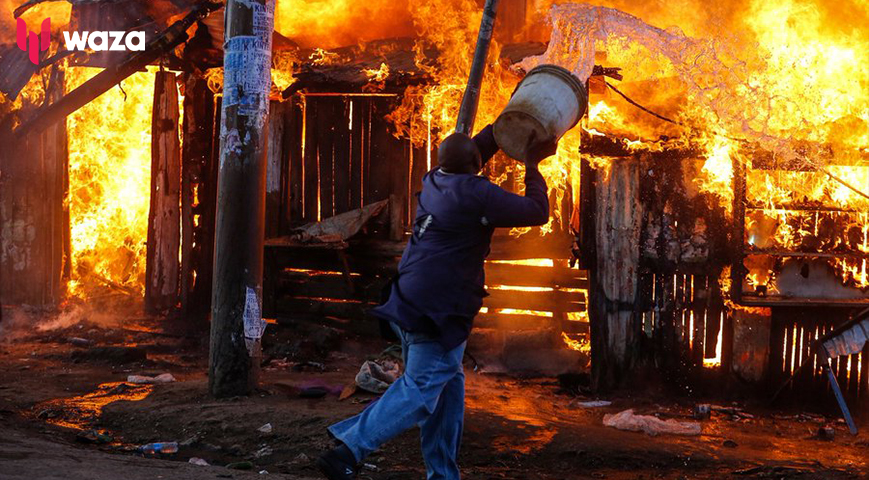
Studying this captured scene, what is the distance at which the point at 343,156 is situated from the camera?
11.5 meters

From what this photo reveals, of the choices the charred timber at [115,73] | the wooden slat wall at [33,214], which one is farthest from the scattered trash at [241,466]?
the wooden slat wall at [33,214]

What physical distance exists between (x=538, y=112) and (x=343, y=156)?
242 inches

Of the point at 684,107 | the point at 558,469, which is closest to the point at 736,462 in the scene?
the point at 558,469

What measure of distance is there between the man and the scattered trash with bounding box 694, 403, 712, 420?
3.92m

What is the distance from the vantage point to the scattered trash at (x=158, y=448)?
6.25 metres

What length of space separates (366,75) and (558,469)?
6.13 meters

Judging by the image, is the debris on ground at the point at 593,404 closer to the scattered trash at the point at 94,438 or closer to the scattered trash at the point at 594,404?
the scattered trash at the point at 594,404

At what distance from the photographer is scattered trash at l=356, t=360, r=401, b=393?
7.76m

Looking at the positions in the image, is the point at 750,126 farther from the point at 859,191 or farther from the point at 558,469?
the point at 558,469

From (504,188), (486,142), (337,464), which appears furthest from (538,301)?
(337,464)

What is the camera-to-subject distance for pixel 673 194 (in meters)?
8.74

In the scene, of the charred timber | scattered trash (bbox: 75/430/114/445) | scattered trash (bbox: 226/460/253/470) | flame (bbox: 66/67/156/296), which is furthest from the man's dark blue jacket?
flame (bbox: 66/67/156/296)

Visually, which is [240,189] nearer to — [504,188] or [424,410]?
[424,410]

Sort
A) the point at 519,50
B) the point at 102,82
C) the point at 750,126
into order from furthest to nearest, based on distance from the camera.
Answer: the point at 102,82
the point at 519,50
the point at 750,126
